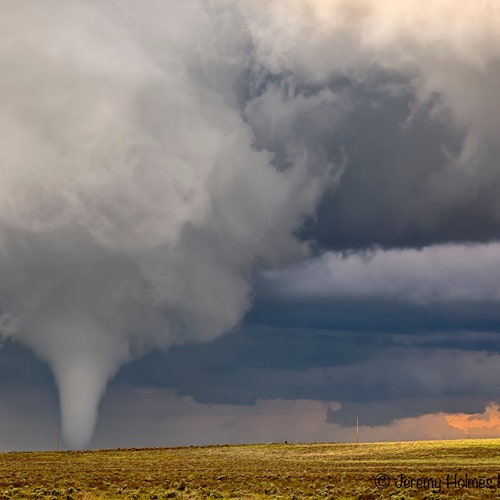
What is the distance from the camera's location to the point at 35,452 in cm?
13688

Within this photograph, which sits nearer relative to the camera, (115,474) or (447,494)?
(447,494)

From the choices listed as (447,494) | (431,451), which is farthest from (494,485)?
(431,451)

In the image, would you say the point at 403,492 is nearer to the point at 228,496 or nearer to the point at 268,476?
the point at 228,496

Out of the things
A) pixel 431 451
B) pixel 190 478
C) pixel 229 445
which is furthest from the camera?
pixel 229 445

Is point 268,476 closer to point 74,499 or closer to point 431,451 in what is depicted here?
point 74,499

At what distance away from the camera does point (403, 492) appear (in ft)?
153

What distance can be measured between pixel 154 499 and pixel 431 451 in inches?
2641

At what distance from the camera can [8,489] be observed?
5241 centimetres

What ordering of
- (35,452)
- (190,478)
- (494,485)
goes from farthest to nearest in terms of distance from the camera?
(35,452)
(190,478)
(494,485)

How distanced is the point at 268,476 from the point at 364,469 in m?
11.9

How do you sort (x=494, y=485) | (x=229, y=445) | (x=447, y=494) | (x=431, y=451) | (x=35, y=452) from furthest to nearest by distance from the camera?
(x=229, y=445)
(x=35, y=452)
(x=431, y=451)
(x=494, y=485)
(x=447, y=494)

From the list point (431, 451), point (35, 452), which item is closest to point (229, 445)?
point (35, 452)

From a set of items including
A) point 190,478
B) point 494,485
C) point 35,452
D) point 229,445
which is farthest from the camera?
point 229,445

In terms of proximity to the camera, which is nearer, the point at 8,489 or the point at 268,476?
the point at 8,489
